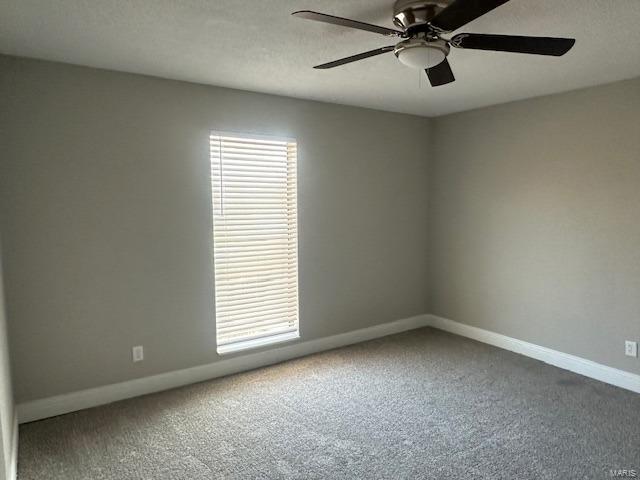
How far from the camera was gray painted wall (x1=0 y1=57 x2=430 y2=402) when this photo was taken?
2.89 m

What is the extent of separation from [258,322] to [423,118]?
297cm

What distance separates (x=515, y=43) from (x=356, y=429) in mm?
2400

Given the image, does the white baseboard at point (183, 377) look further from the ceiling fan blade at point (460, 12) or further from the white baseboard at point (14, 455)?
the ceiling fan blade at point (460, 12)

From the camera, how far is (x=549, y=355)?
3.98m

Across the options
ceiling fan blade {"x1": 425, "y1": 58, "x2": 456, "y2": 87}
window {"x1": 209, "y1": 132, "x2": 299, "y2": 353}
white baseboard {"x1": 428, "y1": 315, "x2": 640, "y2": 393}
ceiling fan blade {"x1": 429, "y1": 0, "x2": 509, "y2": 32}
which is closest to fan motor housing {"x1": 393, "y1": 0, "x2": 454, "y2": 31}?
ceiling fan blade {"x1": 429, "y1": 0, "x2": 509, "y2": 32}

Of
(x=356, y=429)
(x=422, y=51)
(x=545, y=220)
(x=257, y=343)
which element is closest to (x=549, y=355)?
(x=545, y=220)

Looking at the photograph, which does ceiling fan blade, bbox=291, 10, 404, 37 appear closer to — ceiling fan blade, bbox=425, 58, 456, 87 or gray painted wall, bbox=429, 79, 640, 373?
ceiling fan blade, bbox=425, 58, 456, 87

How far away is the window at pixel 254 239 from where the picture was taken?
3668 mm

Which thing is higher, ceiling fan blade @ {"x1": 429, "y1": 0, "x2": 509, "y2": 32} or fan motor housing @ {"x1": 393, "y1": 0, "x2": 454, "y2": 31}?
fan motor housing @ {"x1": 393, "y1": 0, "x2": 454, "y2": 31}

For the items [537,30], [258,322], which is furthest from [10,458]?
[537,30]

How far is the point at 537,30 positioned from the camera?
2.39 m

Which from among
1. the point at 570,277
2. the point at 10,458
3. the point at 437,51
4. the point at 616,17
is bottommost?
the point at 10,458

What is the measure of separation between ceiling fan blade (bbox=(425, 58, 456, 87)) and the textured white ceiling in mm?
257

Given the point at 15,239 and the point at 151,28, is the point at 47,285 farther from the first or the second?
the point at 151,28
